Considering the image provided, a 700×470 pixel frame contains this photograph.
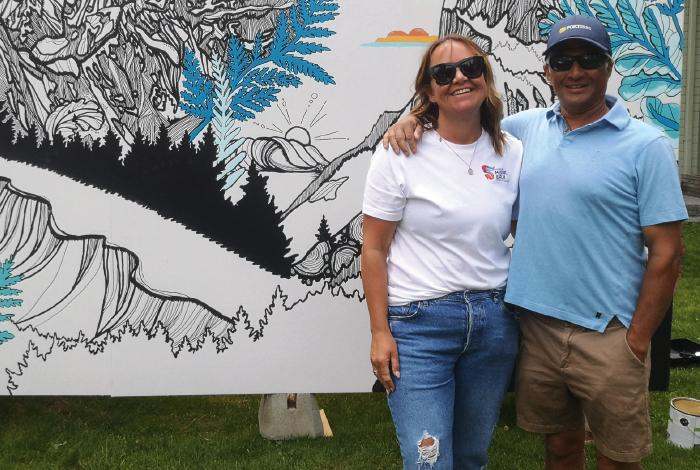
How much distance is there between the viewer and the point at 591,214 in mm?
2152

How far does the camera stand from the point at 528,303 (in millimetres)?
2225

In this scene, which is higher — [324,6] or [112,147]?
[324,6]

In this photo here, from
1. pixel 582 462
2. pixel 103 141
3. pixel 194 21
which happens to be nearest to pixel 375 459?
pixel 582 462

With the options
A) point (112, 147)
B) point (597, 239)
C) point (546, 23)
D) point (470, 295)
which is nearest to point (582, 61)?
point (597, 239)

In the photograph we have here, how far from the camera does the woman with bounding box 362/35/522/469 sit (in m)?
2.07

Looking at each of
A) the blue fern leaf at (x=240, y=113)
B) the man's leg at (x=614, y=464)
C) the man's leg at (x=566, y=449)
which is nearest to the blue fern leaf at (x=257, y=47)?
the blue fern leaf at (x=240, y=113)

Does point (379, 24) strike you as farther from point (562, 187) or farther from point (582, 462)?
point (582, 462)

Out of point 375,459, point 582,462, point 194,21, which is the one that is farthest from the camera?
point 375,459

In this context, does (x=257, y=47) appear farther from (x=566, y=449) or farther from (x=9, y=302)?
(x=566, y=449)

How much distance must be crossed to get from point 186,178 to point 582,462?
2055 mm

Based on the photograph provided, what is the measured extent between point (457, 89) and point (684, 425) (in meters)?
2.45

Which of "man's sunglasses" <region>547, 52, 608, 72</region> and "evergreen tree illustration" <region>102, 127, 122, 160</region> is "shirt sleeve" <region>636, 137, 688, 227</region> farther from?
"evergreen tree illustration" <region>102, 127, 122, 160</region>

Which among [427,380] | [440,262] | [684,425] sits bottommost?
[684,425]

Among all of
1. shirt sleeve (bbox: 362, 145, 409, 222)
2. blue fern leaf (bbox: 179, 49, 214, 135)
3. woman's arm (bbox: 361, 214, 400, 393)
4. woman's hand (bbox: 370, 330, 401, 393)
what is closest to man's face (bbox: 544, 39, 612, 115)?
shirt sleeve (bbox: 362, 145, 409, 222)
